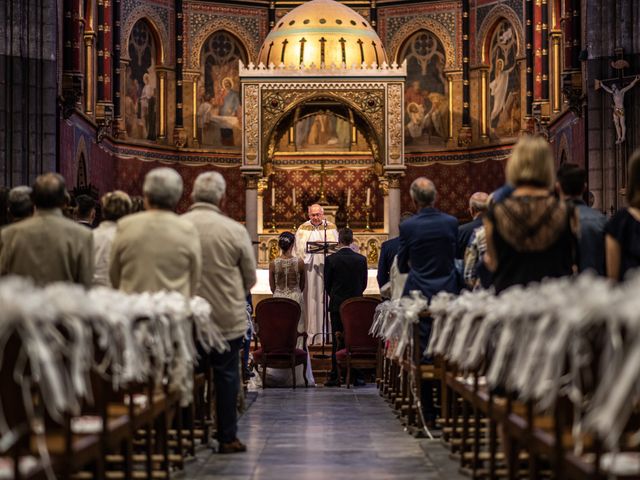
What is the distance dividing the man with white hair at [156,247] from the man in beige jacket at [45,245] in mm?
342

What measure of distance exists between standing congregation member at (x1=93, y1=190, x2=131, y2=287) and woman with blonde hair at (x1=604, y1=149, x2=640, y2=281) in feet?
12.6

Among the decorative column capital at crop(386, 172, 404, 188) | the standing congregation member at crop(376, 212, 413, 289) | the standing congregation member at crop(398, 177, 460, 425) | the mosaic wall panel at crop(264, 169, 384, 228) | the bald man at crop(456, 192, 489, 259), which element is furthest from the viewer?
the mosaic wall panel at crop(264, 169, 384, 228)

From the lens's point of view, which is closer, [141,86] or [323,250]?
[323,250]

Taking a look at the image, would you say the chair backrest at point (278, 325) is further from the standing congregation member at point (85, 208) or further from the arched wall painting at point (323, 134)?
the arched wall painting at point (323, 134)

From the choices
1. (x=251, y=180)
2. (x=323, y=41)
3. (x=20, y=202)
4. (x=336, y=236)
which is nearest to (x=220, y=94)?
(x=323, y=41)

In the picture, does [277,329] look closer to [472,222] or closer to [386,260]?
[386,260]

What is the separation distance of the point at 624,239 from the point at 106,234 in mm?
3980

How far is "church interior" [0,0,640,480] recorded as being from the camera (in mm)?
4910

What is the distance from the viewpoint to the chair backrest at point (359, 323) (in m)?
14.5

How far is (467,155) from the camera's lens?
26.9 meters

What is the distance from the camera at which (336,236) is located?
18.2m

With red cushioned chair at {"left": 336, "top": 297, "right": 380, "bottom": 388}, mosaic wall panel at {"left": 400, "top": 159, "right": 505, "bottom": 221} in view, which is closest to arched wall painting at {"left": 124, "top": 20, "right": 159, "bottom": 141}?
mosaic wall panel at {"left": 400, "top": 159, "right": 505, "bottom": 221}

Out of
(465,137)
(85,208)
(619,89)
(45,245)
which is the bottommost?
(45,245)

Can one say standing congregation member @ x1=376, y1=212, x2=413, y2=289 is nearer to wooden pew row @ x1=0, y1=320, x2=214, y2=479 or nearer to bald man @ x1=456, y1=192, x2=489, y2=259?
bald man @ x1=456, y1=192, x2=489, y2=259
